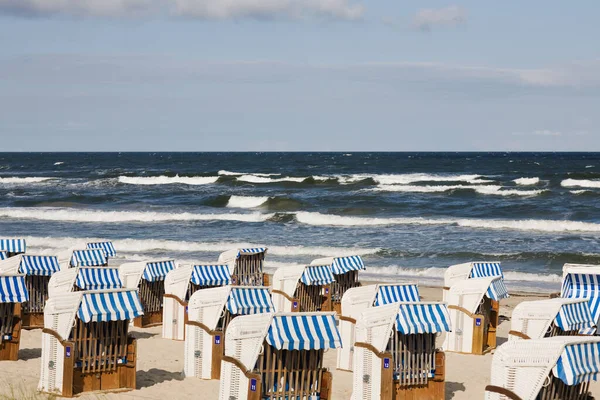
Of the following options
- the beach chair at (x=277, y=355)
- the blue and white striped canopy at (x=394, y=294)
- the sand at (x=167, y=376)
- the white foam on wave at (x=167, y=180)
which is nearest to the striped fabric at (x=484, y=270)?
the sand at (x=167, y=376)

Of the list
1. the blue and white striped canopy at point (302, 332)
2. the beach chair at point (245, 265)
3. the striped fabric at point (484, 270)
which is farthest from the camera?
the beach chair at point (245, 265)

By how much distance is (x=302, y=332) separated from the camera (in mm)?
8383

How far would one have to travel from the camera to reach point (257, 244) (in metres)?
26.8

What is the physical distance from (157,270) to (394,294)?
4850mm

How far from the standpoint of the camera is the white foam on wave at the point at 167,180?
191 feet

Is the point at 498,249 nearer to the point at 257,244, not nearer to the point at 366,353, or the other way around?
the point at 257,244

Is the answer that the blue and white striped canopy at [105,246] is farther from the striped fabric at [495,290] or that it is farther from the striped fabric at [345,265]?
the striped fabric at [495,290]

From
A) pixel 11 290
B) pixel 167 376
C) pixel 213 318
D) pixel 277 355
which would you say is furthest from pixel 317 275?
pixel 277 355

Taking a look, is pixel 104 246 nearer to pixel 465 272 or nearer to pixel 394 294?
pixel 465 272

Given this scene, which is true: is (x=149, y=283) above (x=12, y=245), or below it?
below

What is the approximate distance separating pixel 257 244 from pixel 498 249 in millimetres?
7219

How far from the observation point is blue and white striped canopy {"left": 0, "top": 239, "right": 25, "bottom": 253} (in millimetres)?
16719

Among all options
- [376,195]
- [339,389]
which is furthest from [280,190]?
[339,389]

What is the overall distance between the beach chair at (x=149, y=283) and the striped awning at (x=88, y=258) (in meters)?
1.51
